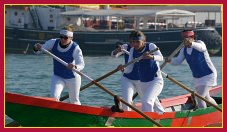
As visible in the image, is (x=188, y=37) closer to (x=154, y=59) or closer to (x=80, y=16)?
(x=154, y=59)

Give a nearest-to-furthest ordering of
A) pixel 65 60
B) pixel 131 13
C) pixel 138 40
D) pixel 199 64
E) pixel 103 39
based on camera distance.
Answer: pixel 138 40, pixel 65 60, pixel 199 64, pixel 103 39, pixel 131 13

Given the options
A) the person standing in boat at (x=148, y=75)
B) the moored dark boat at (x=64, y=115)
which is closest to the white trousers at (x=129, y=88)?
the person standing in boat at (x=148, y=75)

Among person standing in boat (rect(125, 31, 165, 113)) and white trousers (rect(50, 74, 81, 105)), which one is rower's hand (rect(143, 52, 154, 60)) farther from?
white trousers (rect(50, 74, 81, 105))

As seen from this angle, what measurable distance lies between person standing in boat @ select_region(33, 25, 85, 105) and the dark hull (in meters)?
38.2

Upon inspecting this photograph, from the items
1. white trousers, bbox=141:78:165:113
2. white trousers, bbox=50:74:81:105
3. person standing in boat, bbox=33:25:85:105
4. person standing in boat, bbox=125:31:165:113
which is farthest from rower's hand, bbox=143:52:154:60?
white trousers, bbox=50:74:81:105

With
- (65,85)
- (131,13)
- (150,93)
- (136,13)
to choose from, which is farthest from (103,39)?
(150,93)

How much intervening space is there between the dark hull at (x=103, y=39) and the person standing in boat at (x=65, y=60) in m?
38.2

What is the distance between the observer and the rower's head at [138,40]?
1293 centimetres

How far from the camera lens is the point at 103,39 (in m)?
53.6

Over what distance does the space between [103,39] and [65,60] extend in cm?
4006

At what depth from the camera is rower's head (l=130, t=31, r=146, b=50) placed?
1293cm

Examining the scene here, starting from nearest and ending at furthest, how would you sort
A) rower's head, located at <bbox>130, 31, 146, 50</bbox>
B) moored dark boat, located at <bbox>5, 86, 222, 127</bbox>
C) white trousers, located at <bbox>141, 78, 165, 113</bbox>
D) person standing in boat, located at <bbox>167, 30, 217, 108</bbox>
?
moored dark boat, located at <bbox>5, 86, 222, 127</bbox>, rower's head, located at <bbox>130, 31, 146, 50</bbox>, white trousers, located at <bbox>141, 78, 165, 113</bbox>, person standing in boat, located at <bbox>167, 30, 217, 108</bbox>

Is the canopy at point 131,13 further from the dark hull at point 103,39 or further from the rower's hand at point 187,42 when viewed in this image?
the rower's hand at point 187,42

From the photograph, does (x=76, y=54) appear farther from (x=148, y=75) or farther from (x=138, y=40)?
(x=148, y=75)
